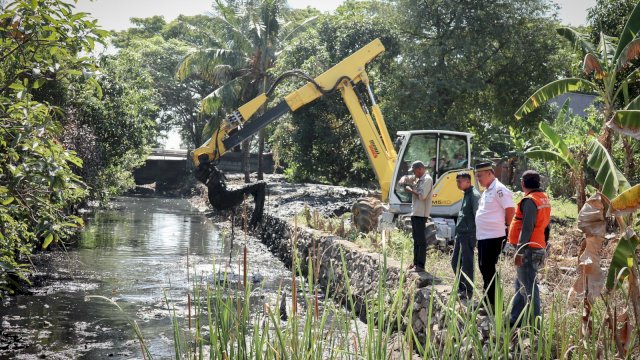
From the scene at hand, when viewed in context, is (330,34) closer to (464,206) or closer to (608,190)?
(464,206)

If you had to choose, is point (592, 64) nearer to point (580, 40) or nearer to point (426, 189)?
point (580, 40)

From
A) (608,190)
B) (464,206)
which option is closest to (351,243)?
(464,206)

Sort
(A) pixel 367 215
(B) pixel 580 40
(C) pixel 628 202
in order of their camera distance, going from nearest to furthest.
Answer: (C) pixel 628 202 → (B) pixel 580 40 → (A) pixel 367 215

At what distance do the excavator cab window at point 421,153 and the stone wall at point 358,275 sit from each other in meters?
2.23

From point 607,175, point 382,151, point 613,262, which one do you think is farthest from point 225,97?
point 613,262

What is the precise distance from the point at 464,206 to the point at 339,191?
19.6 metres

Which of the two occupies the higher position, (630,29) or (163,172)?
(630,29)

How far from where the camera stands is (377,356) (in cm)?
376

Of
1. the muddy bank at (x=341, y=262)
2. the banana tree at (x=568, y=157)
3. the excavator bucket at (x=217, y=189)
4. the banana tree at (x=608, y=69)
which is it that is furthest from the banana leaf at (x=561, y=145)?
the excavator bucket at (x=217, y=189)

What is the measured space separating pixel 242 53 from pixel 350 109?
20497 millimetres

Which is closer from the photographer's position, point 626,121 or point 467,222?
point 626,121

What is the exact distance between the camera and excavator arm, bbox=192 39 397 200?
1819cm

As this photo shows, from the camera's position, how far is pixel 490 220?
805 centimetres

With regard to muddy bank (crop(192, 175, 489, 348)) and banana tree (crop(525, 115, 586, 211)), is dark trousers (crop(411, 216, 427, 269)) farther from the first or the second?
banana tree (crop(525, 115, 586, 211))
